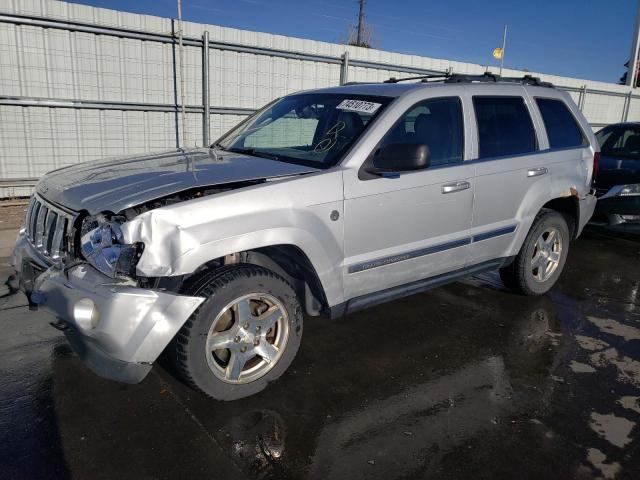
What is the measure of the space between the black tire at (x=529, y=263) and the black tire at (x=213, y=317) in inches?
105

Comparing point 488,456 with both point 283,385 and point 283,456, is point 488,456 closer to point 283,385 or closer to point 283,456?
point 283,456

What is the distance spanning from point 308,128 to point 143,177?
162 cm

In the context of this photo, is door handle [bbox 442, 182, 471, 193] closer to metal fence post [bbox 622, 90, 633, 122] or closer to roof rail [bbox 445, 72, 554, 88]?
roof rail [bbox 445, 72, 554, 88]

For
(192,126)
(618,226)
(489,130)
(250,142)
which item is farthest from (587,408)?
(192,126)

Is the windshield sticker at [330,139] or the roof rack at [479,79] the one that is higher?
the roof rack at [479,79]

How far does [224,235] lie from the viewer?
284 centimetres

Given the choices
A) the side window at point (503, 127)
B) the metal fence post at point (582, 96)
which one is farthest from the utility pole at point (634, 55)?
the side window at point (503, 127)

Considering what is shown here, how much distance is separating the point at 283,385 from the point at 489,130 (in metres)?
2.65

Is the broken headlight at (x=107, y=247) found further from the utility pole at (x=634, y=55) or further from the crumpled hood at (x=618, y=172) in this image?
the utility pole at (x=634, y=55)

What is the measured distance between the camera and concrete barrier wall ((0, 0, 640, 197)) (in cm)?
793

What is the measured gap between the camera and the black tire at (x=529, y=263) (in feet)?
15.8

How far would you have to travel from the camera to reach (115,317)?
259cm

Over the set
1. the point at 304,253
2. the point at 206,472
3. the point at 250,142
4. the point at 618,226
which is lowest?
the point at 206,472

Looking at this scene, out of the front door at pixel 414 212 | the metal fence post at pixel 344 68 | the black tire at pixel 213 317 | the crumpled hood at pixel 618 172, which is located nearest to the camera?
the black tire at pixel 213 317
